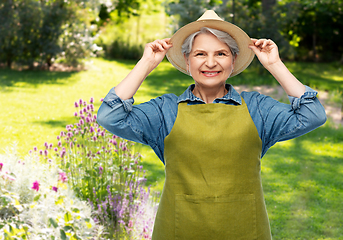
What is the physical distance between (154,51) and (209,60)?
0.97 feet

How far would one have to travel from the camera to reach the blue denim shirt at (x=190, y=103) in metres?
1.73

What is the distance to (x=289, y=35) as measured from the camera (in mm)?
15367

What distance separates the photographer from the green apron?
1.71 m

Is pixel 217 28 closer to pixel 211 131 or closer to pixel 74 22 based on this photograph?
pixel 211 131

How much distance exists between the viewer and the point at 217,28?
1.91 meters

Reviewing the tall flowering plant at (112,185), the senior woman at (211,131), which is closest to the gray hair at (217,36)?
the senior woman at (211,131)

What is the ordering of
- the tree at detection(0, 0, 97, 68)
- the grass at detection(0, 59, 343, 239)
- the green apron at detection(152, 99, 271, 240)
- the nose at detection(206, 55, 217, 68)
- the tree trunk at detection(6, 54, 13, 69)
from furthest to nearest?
the tree trunk at detection(6, 54, 13, 69), the tree at detection(0, 0, 97, 68), the grass at detection(0, 59, 343, 239), the nose at detection(206, 55, 217, 68), the green apron at detection(152, 99, 271, 240)

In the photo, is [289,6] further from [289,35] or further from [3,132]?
[3,132]

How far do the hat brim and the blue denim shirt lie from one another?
10.7 inches

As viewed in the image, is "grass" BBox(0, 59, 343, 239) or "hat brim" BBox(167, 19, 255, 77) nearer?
"hat brim" BBox(167, 19, 255, 77)

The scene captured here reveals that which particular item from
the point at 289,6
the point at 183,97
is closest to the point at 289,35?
the point at 289,6

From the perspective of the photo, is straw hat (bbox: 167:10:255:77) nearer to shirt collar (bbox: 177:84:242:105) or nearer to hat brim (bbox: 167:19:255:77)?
hat brim (bbox: 167:19:255:77)

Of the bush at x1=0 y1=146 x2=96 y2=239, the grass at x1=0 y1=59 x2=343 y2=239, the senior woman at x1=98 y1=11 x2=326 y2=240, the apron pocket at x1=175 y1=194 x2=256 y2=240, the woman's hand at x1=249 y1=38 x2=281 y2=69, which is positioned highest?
the woman's hand at x1=249 y1=38 x2=281 y2=69

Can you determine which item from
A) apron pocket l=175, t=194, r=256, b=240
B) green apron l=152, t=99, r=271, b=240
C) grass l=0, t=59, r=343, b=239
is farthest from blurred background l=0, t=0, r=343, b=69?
apron pocket l=175, t=194, r=256, b=240
